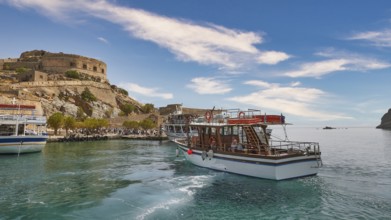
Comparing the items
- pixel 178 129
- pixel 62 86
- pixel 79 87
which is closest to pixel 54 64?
pixel 79 87

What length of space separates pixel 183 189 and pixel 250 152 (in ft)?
21.5

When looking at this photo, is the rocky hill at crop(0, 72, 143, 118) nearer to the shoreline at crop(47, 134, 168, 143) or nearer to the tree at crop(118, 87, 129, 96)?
the tree at crop(118, 87, 129, 96)

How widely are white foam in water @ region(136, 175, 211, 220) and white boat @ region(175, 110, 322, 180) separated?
7.92 feet

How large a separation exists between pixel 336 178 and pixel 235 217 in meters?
11.8

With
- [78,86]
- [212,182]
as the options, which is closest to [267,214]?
[212,182]

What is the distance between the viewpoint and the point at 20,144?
1391 inches

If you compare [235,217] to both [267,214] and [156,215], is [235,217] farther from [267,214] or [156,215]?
[156,215]

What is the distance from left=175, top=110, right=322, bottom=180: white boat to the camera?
61.6 feet

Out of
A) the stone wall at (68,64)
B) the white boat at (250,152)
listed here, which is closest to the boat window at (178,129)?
the white boat at (250,152)

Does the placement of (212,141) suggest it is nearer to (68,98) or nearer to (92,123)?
(92,123)

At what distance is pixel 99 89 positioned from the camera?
105000 mm

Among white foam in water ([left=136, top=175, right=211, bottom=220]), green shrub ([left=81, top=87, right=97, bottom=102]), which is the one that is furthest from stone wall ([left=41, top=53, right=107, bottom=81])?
white foam in water ([left=136, top=175, right=211, bottom=220])

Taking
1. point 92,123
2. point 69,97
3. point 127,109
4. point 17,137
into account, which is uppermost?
point 69,97

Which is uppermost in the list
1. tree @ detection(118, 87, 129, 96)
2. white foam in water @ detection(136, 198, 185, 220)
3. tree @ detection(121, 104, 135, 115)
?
tree @ detection(118, 87, 129, 96)
